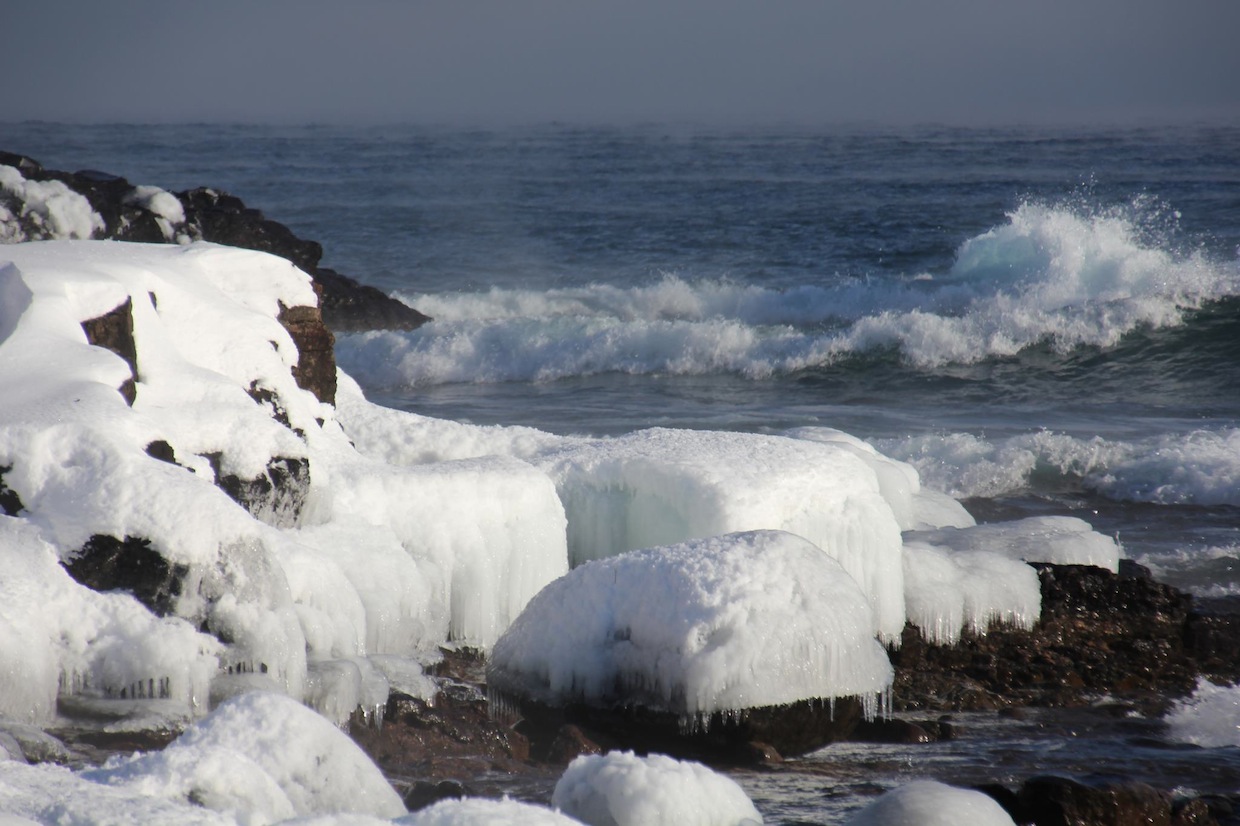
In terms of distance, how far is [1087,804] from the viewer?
437 cm

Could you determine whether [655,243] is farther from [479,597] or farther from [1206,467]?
[479,597]

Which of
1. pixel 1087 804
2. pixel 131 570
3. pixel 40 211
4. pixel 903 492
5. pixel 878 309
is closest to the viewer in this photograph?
pixel 1087 804

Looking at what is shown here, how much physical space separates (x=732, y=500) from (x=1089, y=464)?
6.00 metres

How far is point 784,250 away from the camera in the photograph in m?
26.4

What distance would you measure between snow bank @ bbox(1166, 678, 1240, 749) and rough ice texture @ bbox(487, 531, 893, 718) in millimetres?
1494

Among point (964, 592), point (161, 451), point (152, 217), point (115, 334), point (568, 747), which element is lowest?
point (568, 747)

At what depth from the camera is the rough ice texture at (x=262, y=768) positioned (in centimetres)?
330

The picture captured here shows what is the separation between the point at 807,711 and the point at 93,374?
3205mm

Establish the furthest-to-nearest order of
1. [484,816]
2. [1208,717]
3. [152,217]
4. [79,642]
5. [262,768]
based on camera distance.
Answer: [152,217] → [1208,717] → [79,642] → [262,768] → [484,816]

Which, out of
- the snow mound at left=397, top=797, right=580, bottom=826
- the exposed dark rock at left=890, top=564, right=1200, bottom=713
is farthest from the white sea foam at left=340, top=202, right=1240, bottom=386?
the snow mound at left=397, top=797, right=580, bottom=826

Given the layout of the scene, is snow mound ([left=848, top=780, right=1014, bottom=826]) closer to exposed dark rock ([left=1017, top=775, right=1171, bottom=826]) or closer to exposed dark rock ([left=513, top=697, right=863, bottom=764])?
exposed dark rock ([left=1017, top=775, right=1171, bottom=826])

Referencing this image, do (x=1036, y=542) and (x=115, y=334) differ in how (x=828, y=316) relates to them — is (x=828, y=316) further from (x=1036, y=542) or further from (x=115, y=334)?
(x=115, y=334)

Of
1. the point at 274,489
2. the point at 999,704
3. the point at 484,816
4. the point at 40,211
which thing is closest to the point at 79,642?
the point at 274,489

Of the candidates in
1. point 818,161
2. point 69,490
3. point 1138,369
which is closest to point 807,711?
point 69,490
